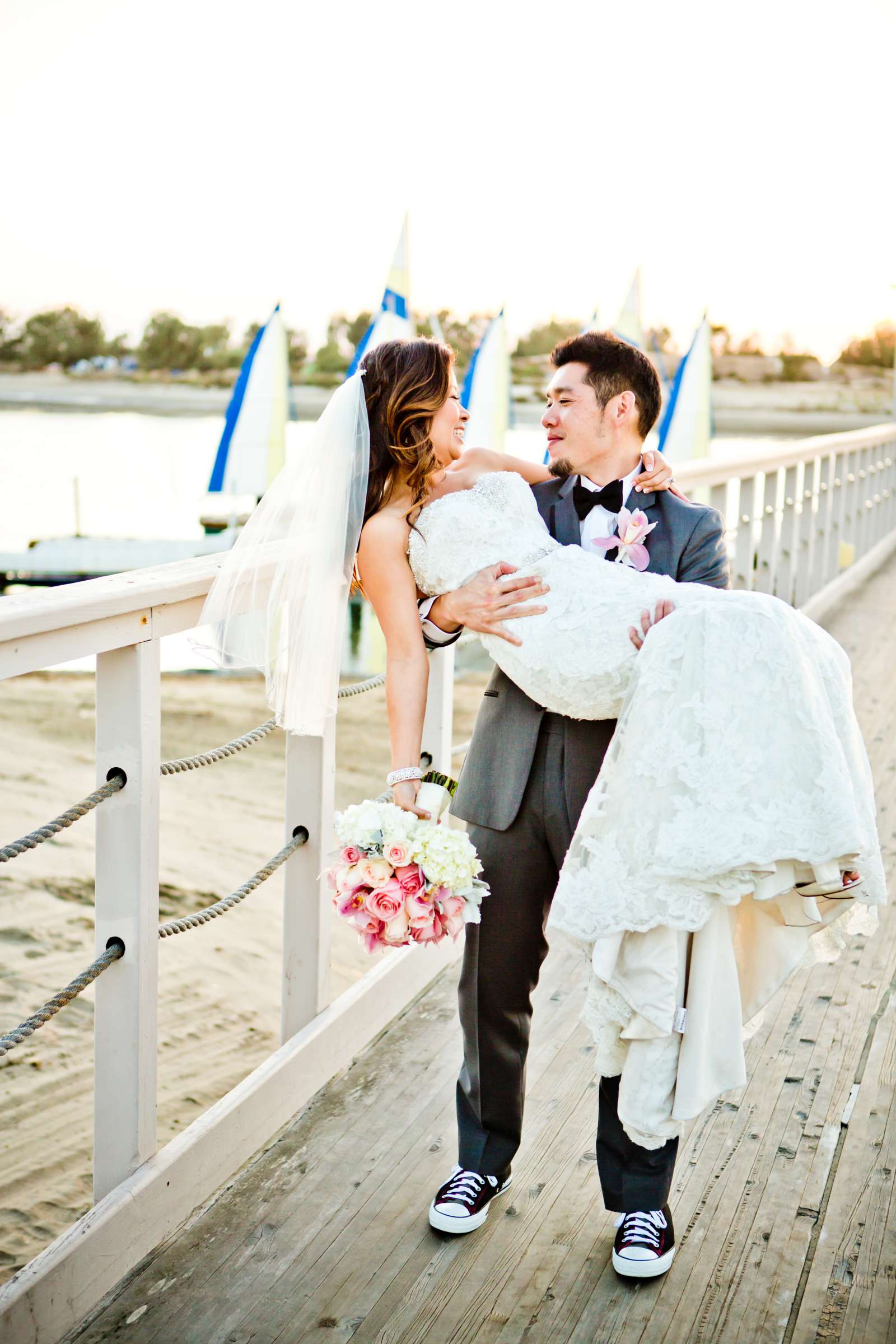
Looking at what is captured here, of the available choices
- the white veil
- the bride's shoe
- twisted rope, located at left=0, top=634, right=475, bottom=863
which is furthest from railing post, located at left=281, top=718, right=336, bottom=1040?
the bride's shoe

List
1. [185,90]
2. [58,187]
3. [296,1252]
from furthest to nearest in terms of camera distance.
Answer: [58,187] < [185,90] < [296,1252]

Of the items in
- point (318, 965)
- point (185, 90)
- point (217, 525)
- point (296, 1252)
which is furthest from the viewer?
point (185, 90)

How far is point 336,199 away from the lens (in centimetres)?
4369

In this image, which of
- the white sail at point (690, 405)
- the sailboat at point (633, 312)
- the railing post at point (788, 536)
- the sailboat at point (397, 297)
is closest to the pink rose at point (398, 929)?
the railing post at point (788, 536)

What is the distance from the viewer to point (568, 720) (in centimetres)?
194

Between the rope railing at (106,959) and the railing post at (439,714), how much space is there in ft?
2.14

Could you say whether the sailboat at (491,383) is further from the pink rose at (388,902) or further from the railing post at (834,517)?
the pink rose at (388,902)

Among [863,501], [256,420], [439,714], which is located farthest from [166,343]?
[439,714]

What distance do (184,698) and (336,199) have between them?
3285 centimetres

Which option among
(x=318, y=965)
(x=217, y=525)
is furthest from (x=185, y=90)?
(x=318, y=965)

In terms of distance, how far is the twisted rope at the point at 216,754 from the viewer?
1933 millimetres

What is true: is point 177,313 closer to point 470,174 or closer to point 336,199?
point 336,199

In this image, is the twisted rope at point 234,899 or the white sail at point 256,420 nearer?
the twisted rope at point 234,899

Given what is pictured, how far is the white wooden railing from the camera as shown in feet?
5.44
